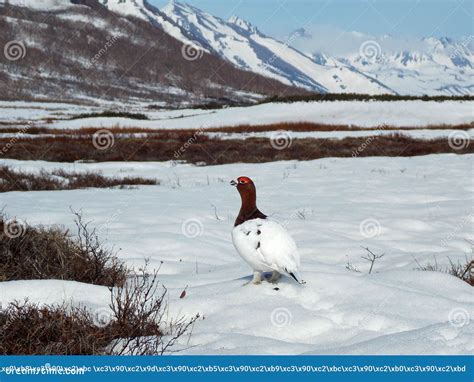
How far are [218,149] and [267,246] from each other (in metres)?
18.1

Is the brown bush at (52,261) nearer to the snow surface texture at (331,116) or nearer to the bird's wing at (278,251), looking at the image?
the bird's wing at (278,251)

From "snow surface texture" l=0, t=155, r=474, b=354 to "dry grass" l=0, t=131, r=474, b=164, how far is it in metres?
4.66

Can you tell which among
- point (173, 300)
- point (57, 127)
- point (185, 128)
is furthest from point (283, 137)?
point (173, 300)

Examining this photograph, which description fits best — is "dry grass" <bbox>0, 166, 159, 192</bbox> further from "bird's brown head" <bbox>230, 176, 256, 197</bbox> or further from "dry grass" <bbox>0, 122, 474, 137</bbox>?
"dry grass" <bbox>0, 122, 474, 137</bbox>

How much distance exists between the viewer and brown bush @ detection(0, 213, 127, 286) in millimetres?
4863

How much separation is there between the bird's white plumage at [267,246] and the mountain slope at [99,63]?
307 ft

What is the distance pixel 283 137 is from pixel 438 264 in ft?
68.1

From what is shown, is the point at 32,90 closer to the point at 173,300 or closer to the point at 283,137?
the point at 283,137

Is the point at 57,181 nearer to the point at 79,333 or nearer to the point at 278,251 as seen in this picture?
the point at 278,251

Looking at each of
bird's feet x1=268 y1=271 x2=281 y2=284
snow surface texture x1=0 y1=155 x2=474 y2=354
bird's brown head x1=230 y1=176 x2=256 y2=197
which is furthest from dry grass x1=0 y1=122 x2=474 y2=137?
bird's brown head x1=230 y1=176 x2=256 y2=197

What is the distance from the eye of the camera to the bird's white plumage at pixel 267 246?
416 cm

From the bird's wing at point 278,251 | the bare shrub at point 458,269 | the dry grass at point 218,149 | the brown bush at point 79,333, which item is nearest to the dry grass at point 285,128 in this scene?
the dry grass at point 218,149

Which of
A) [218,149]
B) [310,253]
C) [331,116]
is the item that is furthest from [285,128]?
[310,253]

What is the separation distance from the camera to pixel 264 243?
13.7 ft
